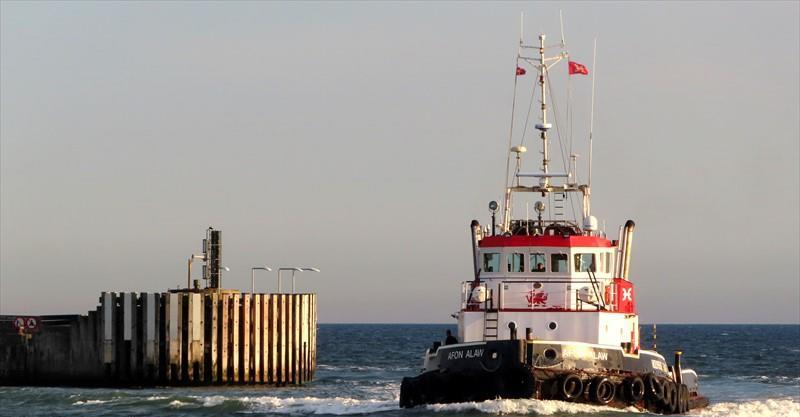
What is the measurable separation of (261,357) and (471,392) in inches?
676

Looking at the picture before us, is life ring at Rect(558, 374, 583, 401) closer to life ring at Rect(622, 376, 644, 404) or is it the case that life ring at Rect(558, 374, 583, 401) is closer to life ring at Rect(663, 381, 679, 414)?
life ring at Rect(622, 376, 644, 404)

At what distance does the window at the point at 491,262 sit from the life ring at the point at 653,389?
5.23m

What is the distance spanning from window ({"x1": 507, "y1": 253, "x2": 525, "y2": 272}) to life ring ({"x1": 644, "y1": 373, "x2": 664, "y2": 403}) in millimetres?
4653

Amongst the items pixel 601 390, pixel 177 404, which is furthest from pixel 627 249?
pixel 177 404

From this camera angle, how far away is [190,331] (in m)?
52.0

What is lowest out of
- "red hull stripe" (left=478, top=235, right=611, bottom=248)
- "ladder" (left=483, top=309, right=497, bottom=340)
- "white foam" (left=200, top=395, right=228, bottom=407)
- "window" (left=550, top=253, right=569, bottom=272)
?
"white foam" (left=200, top=395, right=228, bottom=407)

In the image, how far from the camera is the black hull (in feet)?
120

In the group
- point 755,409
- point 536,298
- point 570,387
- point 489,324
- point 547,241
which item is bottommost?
point 755,409

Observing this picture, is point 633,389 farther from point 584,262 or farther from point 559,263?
point 559,263

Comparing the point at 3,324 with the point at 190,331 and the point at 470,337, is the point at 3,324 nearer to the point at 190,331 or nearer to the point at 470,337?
the point at 190,331

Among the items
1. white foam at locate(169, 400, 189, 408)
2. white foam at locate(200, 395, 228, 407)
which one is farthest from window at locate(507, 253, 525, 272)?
white foam at locate(169, 400, 189, 408)

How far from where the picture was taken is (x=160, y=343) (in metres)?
52.0

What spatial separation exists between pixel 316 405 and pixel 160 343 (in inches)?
335

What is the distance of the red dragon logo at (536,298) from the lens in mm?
39875
